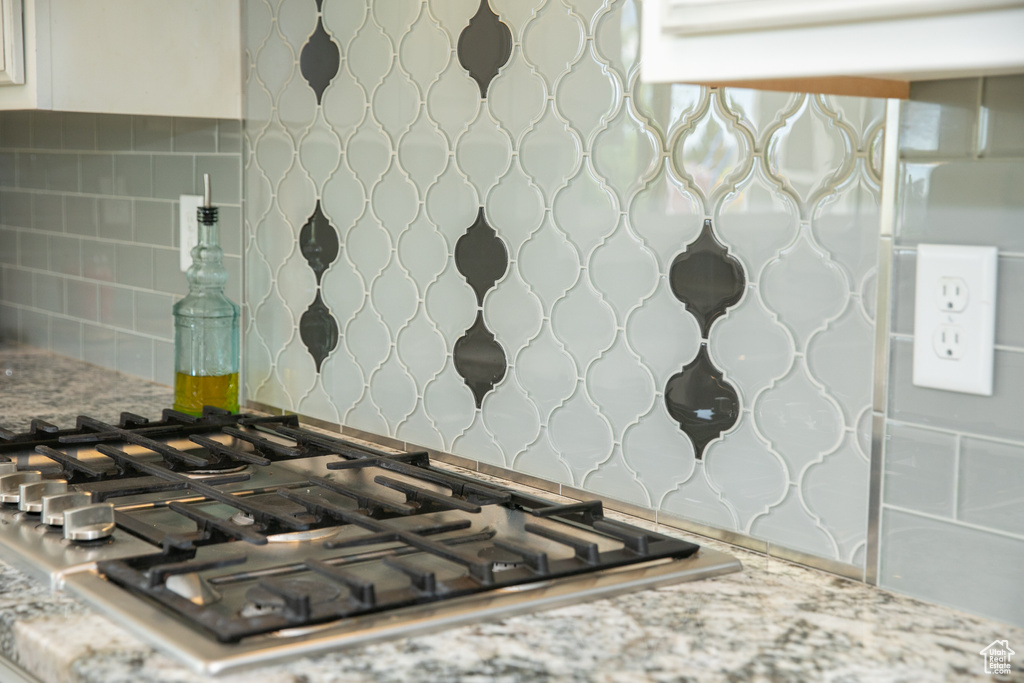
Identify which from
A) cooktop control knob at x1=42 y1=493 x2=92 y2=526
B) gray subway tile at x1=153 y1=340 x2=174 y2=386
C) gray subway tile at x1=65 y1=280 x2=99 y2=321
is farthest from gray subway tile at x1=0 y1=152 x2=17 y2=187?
cooktop control knob at x1=42 y1=493 x2=92 y2=526

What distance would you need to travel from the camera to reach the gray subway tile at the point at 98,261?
7.61ft

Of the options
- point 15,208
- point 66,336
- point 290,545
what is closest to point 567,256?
point 290,545

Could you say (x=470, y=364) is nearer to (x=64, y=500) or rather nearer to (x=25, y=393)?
(x=64, y=500)

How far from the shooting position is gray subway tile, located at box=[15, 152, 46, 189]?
2574mm

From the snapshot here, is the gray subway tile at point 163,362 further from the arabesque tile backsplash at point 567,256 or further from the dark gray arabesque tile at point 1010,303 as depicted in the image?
the dark gray arabesque tile at point 1010,303

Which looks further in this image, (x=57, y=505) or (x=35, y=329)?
(x=35, y=329)

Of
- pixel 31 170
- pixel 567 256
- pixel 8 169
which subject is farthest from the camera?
pixel 8 169

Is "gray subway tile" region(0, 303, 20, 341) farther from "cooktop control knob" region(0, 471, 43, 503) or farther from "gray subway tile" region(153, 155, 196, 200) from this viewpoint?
"cooktop control knob" region(0, 471, 43, 503)

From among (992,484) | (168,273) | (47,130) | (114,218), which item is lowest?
(992,484)

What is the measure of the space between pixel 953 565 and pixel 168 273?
1.62 m

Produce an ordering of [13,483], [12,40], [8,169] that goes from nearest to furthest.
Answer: [13,483] < [12,40] < [8,169]

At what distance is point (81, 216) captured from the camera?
242 cm

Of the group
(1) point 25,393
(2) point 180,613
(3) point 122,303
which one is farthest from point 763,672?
(3) point 122,303

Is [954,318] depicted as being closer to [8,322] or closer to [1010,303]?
[1010,303]
